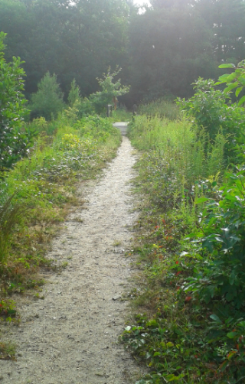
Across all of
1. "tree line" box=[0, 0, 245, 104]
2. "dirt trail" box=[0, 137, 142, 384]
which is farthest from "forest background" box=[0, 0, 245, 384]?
"tree line" box=[0, 0, 245, 104]

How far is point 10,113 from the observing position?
→ 4734 mm

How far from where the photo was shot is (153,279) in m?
3.79

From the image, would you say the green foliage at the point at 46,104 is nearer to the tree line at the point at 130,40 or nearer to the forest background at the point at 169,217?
the forest background at the point at 169,217

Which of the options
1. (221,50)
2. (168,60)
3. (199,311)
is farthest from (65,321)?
(221,50)

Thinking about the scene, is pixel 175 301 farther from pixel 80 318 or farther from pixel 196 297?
pixel 80 318

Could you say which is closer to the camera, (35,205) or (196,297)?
(196,297)

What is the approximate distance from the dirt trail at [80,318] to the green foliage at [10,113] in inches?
55.4

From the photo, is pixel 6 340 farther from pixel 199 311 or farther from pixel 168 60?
pixel 168 60

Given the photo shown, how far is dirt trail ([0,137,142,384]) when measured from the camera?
8.63 ft

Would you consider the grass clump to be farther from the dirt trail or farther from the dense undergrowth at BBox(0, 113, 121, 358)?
the dirt trail

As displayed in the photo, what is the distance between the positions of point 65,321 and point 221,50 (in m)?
36.4

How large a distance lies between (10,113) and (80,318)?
2969 mm

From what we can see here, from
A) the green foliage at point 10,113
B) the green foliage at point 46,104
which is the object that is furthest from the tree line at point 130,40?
the green foliage at point 10,113

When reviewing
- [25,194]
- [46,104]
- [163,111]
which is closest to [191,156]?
[25,194]
